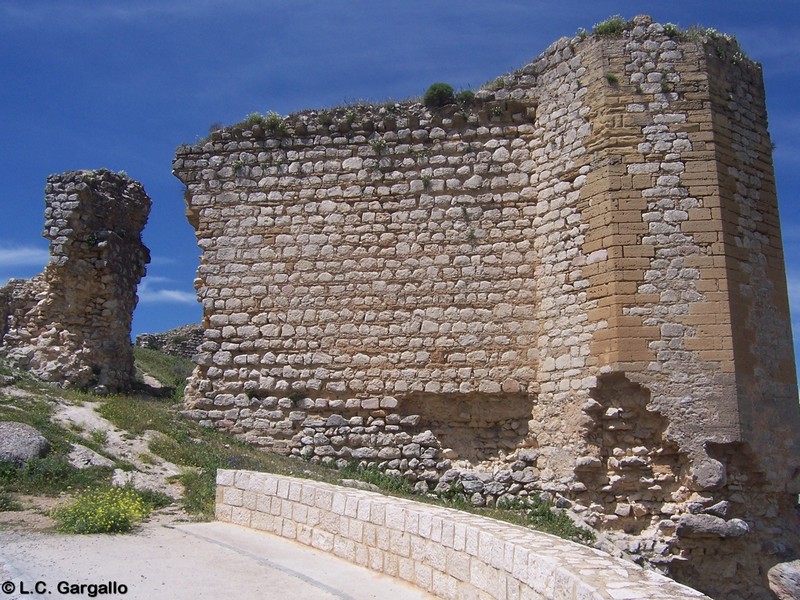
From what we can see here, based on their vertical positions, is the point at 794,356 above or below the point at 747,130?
below

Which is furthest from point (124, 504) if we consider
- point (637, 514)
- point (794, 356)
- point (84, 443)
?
point (794, 356)

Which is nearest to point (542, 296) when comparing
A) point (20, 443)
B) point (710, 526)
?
point (710, 526)

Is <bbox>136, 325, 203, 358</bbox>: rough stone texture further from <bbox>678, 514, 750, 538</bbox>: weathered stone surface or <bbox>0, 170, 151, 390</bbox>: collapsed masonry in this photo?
<bbox>678, 514, 750, 538</bbox>: weathered stone surface

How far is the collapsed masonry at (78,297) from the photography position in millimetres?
14000

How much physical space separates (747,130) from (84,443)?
10.2 metres

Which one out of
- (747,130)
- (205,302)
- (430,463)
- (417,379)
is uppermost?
(747,130)

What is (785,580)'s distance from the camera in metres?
8.90

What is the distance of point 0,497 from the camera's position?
26.7ft

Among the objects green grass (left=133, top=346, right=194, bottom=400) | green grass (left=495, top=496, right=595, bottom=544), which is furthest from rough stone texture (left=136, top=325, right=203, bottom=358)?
green grass (left=495, top=496, right=595, bottom=544)

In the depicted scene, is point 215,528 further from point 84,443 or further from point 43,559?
point 84,443

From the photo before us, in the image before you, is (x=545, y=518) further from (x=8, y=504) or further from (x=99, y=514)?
(x=8, y=504)

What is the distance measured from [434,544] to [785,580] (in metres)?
5.21

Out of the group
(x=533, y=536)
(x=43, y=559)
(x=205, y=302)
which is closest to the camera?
(x=533, y=536)

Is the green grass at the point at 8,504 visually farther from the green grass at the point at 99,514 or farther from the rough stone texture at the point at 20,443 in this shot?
the rough stone texture at the point at 20,443
